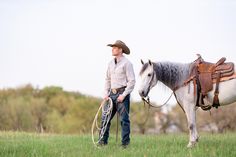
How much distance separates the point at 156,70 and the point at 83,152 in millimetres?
2514

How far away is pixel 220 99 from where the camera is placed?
28.3ft

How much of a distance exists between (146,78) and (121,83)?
65 centimetres

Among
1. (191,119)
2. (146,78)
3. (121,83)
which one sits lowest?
(191,119)

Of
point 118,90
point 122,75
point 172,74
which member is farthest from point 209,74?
point 118,90

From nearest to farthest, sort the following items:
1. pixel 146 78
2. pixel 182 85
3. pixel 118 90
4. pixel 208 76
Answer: pixel 146 78 < pixel 208 76 < pixel 182 85 < pixel 118 90

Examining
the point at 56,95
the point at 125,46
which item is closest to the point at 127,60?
the point at 125,46

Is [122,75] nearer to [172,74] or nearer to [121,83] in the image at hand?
[121,83]

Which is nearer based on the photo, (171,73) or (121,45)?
(171,73)

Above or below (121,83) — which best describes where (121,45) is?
above

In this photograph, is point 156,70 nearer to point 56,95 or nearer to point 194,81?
point 194,81

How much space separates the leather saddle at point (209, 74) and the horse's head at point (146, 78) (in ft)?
3.25

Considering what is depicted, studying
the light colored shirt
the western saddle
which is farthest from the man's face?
the western saddle

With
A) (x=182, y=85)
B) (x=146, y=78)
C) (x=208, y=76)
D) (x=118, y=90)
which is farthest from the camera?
(x=118, y=90)

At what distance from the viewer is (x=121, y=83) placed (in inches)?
353
